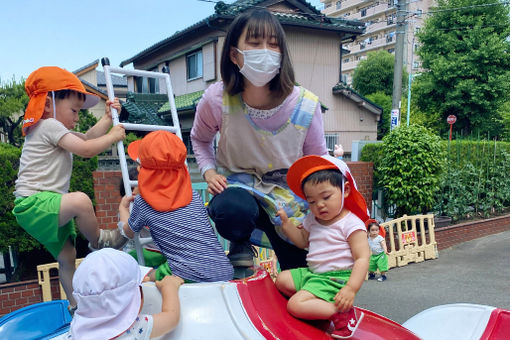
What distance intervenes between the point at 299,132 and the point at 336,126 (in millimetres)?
15550

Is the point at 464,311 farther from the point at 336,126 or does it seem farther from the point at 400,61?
the point at 336,126

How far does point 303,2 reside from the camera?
1480 centimetres

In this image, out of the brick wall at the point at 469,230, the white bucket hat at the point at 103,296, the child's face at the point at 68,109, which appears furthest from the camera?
the brick wall at the point at 469,230

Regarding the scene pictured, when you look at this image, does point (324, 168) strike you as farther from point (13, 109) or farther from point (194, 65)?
point (194, 65)

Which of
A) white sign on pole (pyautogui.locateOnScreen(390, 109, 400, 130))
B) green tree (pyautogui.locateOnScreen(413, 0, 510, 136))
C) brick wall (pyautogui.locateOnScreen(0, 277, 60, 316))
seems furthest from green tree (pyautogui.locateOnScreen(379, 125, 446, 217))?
green tree (pyautogui.locateOnScreen(413, 0, 510, 136))

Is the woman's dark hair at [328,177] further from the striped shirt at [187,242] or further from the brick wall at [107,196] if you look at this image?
the brick wall at [107,196]

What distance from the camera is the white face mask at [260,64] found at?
1.96 metres

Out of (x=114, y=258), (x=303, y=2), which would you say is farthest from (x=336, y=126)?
(x=114, y=258)

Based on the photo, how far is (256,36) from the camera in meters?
1.95

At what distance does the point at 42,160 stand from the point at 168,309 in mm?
1426

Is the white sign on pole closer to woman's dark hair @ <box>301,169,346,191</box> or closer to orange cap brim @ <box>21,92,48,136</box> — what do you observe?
woman's dark hair @ <box>301,169,346,191</box>

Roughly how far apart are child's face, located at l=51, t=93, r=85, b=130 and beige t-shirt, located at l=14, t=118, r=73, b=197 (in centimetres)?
9

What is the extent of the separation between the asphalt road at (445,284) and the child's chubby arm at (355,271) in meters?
3.24

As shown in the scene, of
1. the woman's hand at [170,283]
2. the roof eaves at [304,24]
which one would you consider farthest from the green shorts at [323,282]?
the roof eaves at [304,24]
